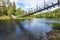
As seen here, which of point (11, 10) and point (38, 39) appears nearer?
point (38, 39)

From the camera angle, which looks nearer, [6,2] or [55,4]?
[55,4]

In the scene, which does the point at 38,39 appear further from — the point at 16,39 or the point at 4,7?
the point at 4,7

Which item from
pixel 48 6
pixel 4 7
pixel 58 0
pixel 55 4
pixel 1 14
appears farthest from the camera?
pixel 4 7

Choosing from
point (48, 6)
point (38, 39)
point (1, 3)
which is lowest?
point (38, 39)

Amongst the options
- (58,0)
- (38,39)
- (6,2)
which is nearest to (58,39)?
(38,39)

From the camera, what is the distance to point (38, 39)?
16.6 metres

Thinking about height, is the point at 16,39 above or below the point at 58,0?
below

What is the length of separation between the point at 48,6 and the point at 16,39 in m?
10.6

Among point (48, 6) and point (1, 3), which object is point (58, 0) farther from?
point (1, 3)

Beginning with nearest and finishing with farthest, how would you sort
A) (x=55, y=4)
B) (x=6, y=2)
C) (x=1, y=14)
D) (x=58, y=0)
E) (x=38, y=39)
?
1. (x=38, y=39)
2. (x=58, y=0)
3. (x=55, y=4)
4. (x=1, y=14)
5. (x=6, y=2)

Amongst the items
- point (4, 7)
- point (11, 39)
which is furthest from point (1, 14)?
point (11, 39)

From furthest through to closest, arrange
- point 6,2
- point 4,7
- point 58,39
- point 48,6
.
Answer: point 6,2 < point 4,7 < point 48,6 < point 58,39

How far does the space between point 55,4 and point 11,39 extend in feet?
32.1

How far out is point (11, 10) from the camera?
81.1 metres
